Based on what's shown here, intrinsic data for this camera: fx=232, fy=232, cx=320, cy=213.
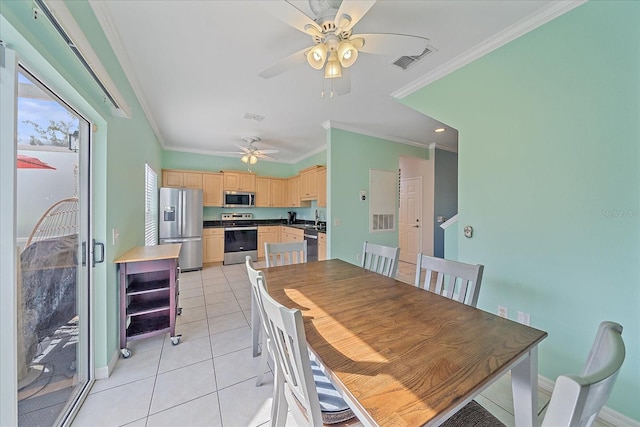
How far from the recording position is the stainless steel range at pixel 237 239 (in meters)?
5.30

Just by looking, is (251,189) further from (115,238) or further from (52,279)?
(52,279)

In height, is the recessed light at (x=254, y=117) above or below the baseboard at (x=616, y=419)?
above

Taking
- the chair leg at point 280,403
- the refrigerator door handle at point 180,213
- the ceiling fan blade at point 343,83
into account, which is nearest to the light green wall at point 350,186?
the ceiling fan blade at point 343,83

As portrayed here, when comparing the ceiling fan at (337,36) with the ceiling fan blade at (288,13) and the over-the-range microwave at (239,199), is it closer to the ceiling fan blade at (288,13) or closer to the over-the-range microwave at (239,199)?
the ceiling fan blade at (288,13)

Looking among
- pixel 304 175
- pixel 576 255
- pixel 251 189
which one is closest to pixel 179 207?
pixel 251 189

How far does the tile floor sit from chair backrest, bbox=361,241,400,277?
104 centimetres

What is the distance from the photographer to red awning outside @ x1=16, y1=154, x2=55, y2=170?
114cm

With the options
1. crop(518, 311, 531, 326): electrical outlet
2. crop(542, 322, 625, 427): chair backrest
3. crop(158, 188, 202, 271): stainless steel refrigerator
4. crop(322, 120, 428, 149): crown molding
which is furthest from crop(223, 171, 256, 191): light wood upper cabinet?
crop(542, 322, 625, 427): chair backrest

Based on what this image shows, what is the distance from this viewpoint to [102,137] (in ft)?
5.81

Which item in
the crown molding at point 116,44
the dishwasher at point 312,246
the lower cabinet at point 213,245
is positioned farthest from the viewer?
the lower cabinet at point 213,245

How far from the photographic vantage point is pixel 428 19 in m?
1.71

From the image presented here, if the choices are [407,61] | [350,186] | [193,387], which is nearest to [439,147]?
[350,186]

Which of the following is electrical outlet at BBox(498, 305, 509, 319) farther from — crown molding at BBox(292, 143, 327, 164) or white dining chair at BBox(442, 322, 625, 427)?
crown molding at BBox(292, 143, 327, 164)

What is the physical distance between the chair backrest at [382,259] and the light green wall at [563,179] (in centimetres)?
81
